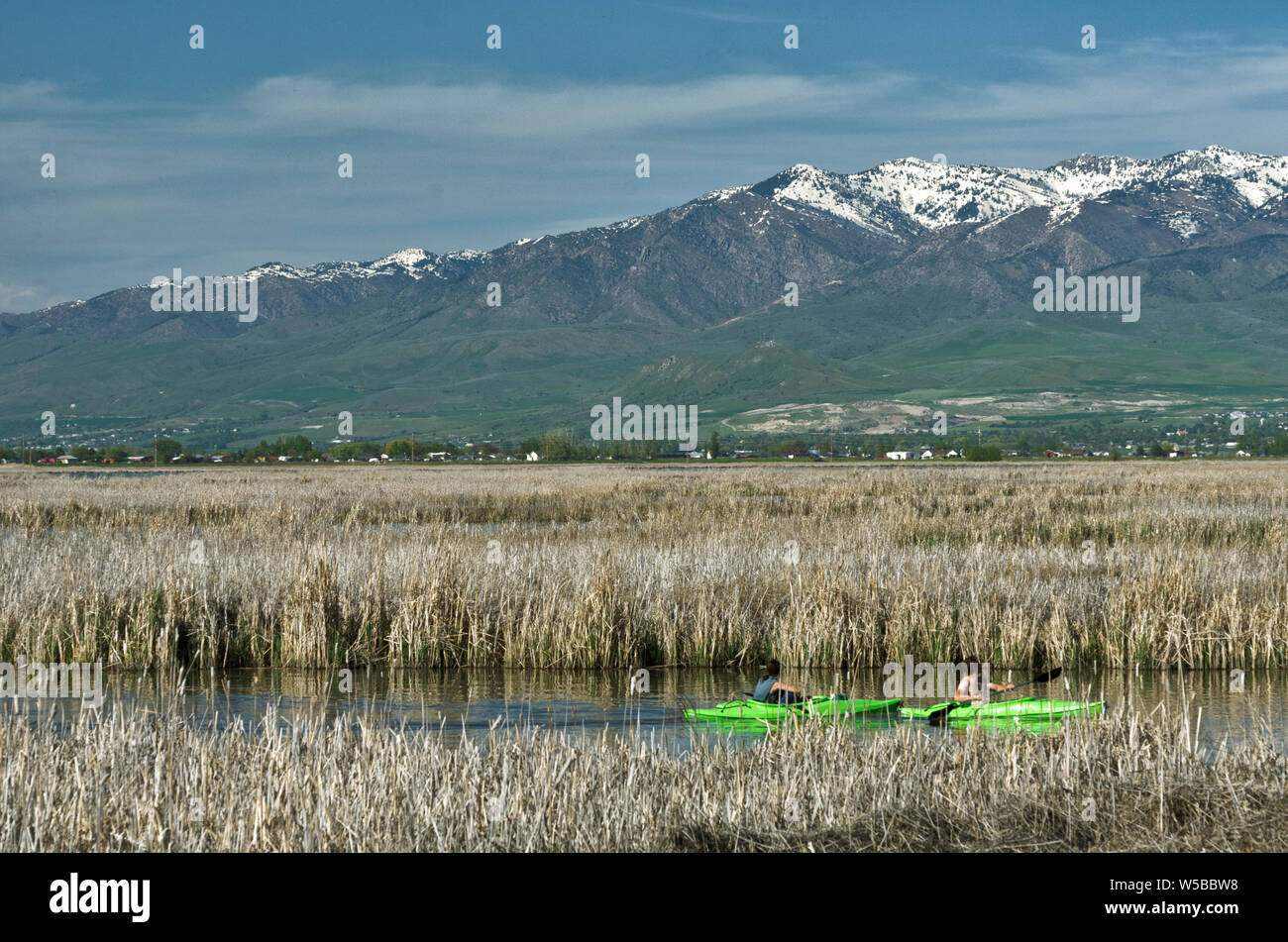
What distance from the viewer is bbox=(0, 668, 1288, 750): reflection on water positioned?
13789 millimetres

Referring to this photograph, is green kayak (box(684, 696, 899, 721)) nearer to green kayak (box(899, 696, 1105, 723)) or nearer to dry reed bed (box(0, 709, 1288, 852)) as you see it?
green kayak (box(899, 696, 1105, 723))

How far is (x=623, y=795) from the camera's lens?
27.5 ft

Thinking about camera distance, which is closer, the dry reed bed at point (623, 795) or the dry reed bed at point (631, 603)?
the dry reed bed at point (623, 795)

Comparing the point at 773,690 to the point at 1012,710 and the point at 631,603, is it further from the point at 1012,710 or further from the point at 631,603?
the point at 631,603

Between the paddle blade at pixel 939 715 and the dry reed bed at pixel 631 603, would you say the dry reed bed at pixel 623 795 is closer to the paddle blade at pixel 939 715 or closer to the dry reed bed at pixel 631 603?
the paddle blade at pixel 939 715

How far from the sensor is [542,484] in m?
59.8

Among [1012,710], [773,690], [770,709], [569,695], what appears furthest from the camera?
[569,695]

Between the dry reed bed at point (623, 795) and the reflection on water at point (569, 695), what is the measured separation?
130 inches

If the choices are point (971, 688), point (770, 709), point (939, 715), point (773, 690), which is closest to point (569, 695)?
point (773, 690)

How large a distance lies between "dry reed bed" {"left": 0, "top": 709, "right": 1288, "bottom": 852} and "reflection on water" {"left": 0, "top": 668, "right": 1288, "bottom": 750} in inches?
130

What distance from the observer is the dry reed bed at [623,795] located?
7.84 m

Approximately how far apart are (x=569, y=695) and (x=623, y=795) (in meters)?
7.71

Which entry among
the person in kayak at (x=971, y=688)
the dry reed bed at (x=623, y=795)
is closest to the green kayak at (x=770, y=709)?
the person in kayak at (x=971, y=688)

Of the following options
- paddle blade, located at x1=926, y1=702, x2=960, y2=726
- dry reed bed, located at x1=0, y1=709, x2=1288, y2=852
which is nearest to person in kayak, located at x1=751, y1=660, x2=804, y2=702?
paddle blade, located at x1=926, y1=702, x2=960, y2=726
